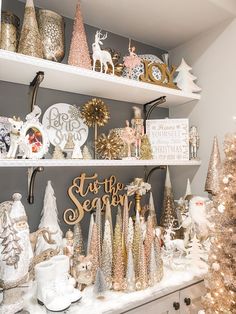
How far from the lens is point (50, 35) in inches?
50.0

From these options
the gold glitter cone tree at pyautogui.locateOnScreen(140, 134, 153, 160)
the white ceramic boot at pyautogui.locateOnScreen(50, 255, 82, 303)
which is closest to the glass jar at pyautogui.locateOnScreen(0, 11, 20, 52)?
the gold glitter cone tree at pyautogui.locateOnScreen(140, 134, 153, 160)

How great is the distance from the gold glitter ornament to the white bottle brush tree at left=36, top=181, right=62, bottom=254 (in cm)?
33

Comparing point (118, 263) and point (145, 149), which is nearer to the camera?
point (118, 263)

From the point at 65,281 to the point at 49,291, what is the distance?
0.08 meters

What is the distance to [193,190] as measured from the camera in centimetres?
182

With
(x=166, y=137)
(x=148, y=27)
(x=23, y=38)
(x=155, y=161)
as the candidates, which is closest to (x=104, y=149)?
(x=155, y=161)

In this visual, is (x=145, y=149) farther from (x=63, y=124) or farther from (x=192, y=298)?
(x=192, y=298)

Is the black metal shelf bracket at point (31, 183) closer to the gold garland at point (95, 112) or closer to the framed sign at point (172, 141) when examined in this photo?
the gold garland at point (95, 112)

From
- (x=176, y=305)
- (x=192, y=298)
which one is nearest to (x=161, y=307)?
(x=176, y=305)

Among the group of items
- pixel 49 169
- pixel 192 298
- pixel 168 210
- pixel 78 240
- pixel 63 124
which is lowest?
pixel 192 298

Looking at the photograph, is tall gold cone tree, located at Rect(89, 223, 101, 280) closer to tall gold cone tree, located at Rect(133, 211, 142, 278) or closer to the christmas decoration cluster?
the christmas decoration cluster

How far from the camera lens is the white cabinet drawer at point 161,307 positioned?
1153 mm

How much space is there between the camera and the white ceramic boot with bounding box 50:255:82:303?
3.52 feet

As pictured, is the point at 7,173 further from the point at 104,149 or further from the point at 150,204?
the point at 150,204
